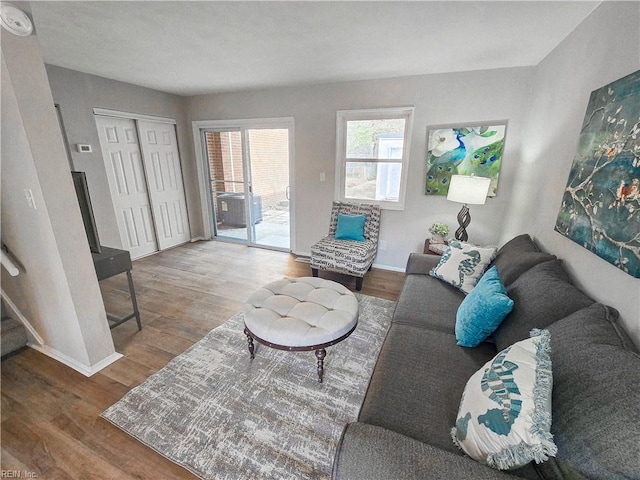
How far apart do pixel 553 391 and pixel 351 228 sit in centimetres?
258

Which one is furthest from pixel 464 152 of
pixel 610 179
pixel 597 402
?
pixel 597 402

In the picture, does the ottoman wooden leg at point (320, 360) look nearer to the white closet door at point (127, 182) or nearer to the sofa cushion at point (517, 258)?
the sofa cushion at point (517, 258)

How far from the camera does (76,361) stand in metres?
1.89

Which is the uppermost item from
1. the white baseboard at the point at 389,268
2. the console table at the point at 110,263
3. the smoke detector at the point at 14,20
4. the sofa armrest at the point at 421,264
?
the smoke detector at the point at 14,20

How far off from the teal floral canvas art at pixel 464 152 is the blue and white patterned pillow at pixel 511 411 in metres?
2.42

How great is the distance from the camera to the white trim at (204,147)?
3807mm

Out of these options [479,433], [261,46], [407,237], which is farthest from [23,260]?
[407,237]

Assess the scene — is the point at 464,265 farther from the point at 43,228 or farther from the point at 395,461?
the point at 43,228

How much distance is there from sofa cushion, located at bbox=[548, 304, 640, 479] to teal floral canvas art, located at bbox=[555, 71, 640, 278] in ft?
1.27

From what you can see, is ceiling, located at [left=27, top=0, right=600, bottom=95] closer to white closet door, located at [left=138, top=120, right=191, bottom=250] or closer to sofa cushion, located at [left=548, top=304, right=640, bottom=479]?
white closet door, located at [left=138, top=120, right=191, bottom=250]

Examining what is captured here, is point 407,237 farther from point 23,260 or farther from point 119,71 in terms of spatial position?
point 119,71

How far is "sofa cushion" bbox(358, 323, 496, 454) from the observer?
40.8 inches

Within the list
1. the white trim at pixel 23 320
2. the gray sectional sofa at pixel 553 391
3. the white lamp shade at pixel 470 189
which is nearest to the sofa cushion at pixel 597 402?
the gray sectional sofa at pixel 553 391

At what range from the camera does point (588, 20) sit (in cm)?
172
